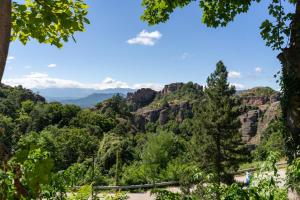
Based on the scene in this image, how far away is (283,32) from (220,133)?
2473cm

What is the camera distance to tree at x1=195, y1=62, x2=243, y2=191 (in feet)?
99.0

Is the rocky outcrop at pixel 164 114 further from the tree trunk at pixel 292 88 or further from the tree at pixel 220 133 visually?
the tree trunk at pixel 292 88

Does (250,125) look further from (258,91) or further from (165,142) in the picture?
(165,142)

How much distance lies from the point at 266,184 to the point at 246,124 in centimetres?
9288

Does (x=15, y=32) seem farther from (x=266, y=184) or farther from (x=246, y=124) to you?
(x=246, y=124)

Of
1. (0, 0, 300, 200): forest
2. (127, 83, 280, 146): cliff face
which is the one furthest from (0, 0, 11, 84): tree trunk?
(127, 83, 280, 146): cliff face

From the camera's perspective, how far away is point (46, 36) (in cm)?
366

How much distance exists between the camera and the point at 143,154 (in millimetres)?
37031

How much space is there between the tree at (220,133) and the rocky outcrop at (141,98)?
122928mm

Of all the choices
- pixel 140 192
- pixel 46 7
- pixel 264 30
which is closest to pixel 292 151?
pixel 264 30

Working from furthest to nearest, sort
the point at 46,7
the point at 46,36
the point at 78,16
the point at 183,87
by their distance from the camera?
1. the point at 183,87
2. the point at 46,36
3. the point at 78,16
4. the point at 46,7

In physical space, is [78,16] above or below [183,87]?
below

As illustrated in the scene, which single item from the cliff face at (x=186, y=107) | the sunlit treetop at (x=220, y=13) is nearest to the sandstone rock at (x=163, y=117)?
the cliff face at (x=186, y=107)

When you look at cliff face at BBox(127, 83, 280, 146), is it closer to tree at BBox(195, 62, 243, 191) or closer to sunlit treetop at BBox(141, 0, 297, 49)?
tree at BBox(195, 62, 243, 191)
